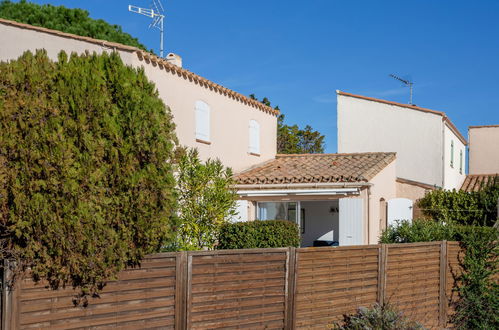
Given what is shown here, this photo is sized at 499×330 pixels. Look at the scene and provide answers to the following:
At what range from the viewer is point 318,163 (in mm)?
22406

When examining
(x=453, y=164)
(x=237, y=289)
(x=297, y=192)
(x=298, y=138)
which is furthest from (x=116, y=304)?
(x=298, y=138)

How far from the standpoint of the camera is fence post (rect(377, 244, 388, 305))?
10117 millimetres

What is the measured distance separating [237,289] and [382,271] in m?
3.24

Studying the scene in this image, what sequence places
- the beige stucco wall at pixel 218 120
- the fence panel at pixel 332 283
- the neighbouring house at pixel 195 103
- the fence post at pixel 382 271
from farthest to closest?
the beige stucco wall at pixel 218 120, the neighbouring house at pixel 195 103, the fence post at pixel 382 271, the fence panel at pixel 332 283

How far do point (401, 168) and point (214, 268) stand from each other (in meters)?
20.1

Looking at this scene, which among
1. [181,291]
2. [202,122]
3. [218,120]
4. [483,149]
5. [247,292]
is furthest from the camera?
[483,149]

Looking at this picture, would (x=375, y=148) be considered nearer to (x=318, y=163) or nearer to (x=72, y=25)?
(x=318, y=163)

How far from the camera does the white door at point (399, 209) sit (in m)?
22.1

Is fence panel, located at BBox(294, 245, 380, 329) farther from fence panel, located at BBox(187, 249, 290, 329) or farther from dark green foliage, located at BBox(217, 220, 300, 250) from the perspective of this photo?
dark green foliage, located at BBox(217, 220, 300, 250)

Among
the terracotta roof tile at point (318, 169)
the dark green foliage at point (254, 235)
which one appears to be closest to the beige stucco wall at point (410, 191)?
the terracotta roof tile at point (318, 169)

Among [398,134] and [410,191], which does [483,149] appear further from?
[410,191]

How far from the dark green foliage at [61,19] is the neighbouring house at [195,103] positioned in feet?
40.4

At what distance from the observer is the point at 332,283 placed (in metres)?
9.31

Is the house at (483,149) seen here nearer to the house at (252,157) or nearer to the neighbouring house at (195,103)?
the house at (252,157)
